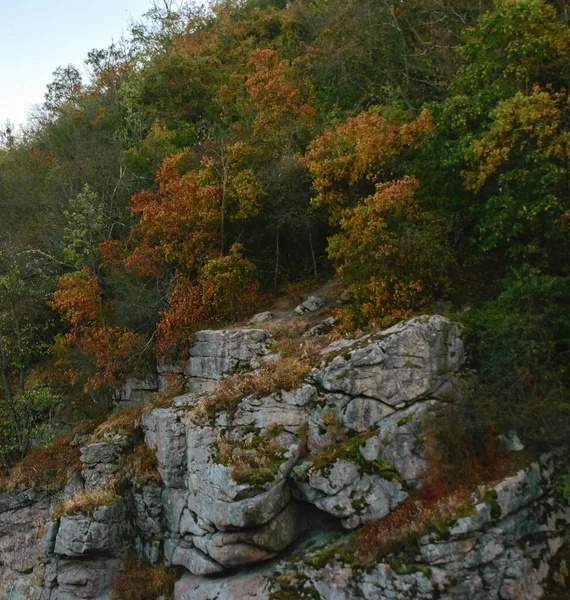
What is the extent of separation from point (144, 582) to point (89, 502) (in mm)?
2663

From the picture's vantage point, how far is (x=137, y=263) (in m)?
18.3

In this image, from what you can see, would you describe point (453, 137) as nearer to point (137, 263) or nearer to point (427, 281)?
point (427, 281)

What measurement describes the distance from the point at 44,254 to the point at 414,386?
54.8 ft

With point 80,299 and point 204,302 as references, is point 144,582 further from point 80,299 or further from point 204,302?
point 80,299

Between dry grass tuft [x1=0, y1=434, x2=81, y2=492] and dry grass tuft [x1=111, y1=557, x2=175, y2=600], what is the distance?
13.4ft

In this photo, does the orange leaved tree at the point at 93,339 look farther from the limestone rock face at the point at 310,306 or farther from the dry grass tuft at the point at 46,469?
the limestone rock face at the point at 310,306

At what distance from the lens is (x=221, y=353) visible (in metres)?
15.5

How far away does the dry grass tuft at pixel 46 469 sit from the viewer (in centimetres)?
1736

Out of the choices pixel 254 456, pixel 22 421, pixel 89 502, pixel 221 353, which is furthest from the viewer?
pixel 22 421

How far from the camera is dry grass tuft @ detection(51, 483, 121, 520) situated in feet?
48.2

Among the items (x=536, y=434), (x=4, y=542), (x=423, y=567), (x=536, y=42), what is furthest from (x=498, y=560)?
(x=4, y=542)

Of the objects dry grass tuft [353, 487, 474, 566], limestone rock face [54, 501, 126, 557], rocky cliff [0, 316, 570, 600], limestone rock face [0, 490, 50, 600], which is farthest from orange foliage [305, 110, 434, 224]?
limestone rock face [0, 490, 50, 600]

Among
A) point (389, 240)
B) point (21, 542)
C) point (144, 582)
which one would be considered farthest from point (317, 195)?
point (21, 542)

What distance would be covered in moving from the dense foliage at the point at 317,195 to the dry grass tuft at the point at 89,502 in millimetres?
3775
